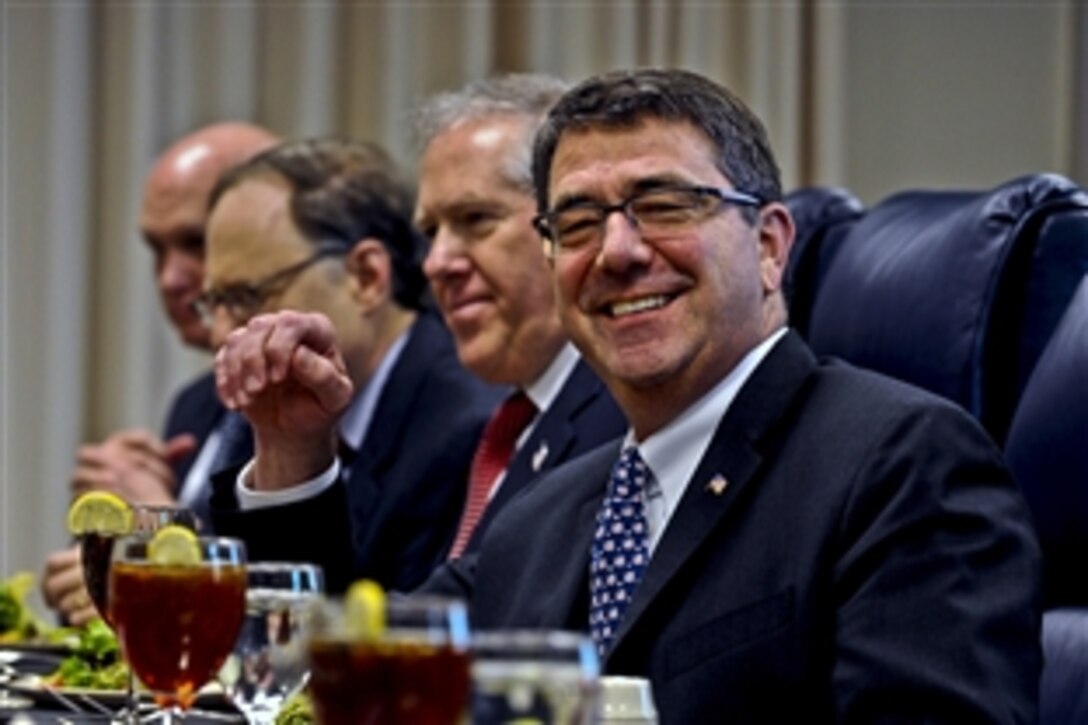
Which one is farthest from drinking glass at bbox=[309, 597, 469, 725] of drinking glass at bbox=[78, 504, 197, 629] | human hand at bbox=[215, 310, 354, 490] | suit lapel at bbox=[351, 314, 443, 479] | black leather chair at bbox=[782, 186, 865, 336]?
suit lapel at bbox=[351, 314, 443, 479]

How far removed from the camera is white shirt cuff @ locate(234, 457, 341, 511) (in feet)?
8.54

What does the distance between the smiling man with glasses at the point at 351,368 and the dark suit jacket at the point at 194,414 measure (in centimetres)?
56

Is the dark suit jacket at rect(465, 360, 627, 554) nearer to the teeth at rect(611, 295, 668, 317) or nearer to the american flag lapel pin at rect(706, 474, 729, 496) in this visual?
the teeth at rect(611, 295, 668, 317)

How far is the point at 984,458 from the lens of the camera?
187 centimetres

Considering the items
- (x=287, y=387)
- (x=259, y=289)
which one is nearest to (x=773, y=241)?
(x=287, y=387)

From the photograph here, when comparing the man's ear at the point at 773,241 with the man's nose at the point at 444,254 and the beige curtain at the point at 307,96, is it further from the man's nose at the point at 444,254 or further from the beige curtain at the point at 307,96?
the beige curtain at the point at 307,96

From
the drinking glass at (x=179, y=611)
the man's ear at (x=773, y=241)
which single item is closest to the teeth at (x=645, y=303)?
the man's ear at (x=773, y=241)

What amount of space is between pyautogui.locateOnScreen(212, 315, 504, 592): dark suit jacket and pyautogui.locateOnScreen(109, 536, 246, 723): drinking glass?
56.7 inches

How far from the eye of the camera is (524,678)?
1.01 meters

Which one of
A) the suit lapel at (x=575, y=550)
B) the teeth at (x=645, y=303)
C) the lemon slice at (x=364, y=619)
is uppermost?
the lemon slice at (x=364, y=619)

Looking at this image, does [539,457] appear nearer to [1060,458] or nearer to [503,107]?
[503,107]

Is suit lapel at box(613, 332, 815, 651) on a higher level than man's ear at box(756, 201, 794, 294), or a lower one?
lower

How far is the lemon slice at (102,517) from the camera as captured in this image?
1916 millimetres

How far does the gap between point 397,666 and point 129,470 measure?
302cm
